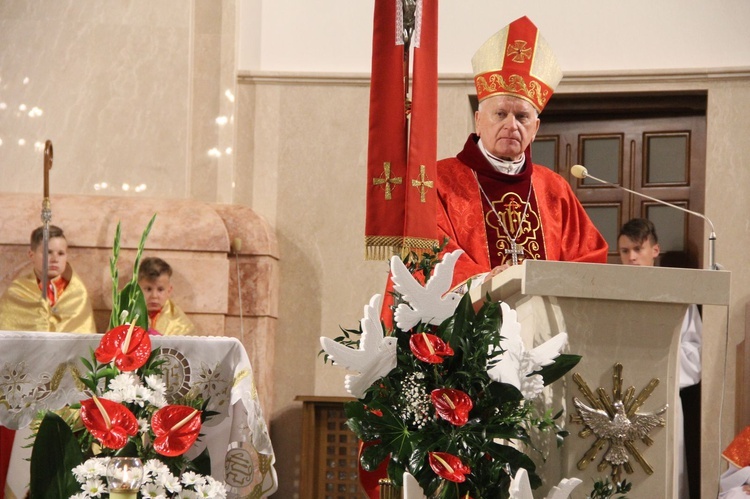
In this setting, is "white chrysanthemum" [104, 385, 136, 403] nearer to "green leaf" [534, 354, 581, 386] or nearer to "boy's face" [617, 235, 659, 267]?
"green leaf" [534, 354, 581, 386]

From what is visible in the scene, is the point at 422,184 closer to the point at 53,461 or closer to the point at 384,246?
the point at 384,246

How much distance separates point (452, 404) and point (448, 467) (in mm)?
141

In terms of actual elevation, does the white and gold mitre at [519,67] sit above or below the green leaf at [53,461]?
above

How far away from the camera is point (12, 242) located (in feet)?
18.7

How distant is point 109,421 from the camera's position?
240cm

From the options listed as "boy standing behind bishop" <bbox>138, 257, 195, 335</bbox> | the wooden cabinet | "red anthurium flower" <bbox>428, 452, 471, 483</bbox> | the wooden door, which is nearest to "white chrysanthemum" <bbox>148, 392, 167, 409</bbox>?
"red anthurium flower" <bbox>428, 452, 471, 483</bbox>

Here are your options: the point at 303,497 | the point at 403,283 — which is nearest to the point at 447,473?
the point at 403,283

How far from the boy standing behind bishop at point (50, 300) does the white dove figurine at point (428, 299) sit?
3.53m

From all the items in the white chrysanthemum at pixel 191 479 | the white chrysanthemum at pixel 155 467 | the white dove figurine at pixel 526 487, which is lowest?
the white chrysanthemum at pixel 191 479

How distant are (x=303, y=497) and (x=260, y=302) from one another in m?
1.19

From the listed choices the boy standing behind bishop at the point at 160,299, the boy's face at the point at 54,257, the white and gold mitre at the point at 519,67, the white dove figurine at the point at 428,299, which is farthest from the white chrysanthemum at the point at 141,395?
the boy's face at the point at 54,257

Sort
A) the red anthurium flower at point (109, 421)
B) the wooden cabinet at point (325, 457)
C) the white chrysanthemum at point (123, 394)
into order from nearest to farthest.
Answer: the red anthurium flower at point (109, 421) < the white chrysanthemum at point (123, 394) < the wooden cabinet at point (325, 457)

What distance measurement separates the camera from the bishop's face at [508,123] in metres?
4.00

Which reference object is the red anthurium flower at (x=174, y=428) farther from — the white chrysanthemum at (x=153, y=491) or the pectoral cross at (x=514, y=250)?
the pectoral cross at (x=514, y=250)
